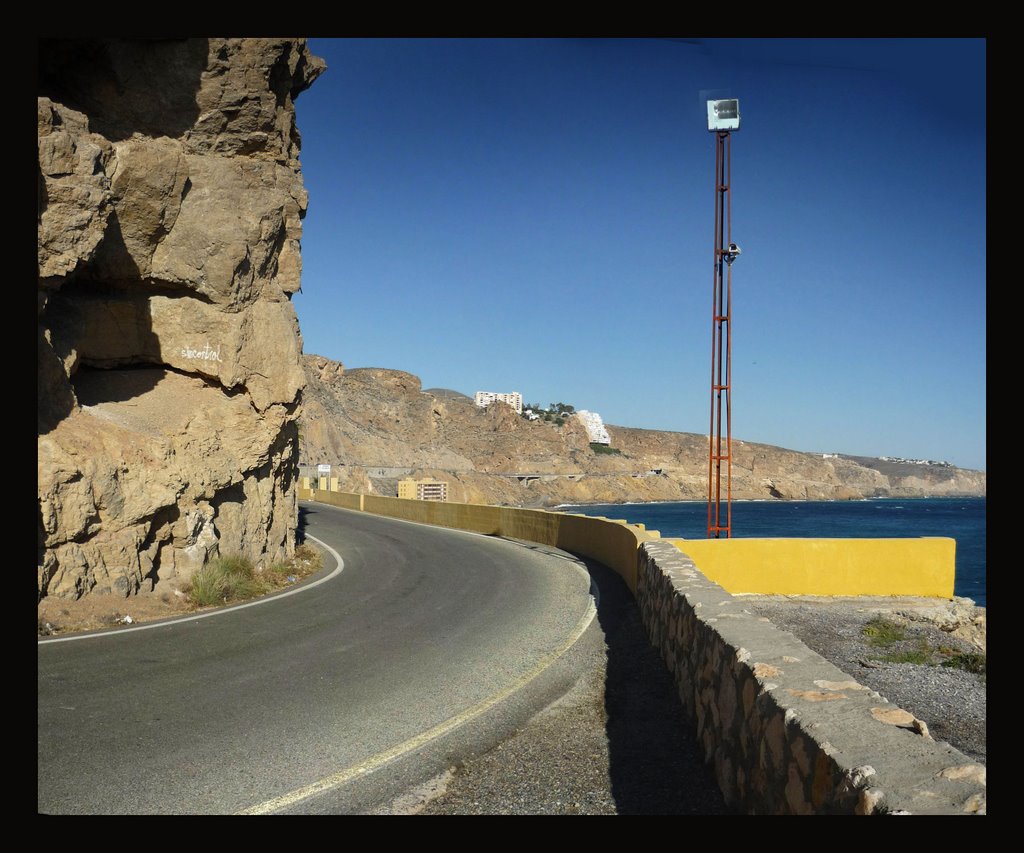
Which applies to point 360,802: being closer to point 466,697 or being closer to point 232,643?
point 466,697

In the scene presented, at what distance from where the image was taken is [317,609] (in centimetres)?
1134

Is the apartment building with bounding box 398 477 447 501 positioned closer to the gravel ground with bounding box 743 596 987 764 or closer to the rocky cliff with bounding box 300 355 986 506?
the rocky cliff with bounding box 300 355 986 506

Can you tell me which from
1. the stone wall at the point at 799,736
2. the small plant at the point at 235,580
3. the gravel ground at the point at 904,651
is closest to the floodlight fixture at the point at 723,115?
the gravel ground at the point at 904,651

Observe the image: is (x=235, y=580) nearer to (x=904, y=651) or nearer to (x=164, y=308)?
(x=164, y=308)

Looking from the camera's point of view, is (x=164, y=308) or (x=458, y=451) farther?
(x=458, y=451)

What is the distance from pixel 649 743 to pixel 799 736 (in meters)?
2.76

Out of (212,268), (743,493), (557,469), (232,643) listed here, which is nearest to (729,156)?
(212,268)

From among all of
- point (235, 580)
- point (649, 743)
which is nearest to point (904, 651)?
point (649, 743)

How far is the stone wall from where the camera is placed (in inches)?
105

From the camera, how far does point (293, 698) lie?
6754 millimetres

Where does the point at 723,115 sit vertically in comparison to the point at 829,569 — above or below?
above

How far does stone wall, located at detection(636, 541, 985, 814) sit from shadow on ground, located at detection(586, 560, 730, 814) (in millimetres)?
157

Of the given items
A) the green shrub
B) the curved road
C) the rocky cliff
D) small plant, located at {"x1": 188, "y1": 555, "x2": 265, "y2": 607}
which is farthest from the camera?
the rocky cliff

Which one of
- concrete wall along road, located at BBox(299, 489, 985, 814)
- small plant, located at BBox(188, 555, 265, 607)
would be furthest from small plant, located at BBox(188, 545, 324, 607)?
concrete wall along road, located at BBox(299, 489, 985, 814)
